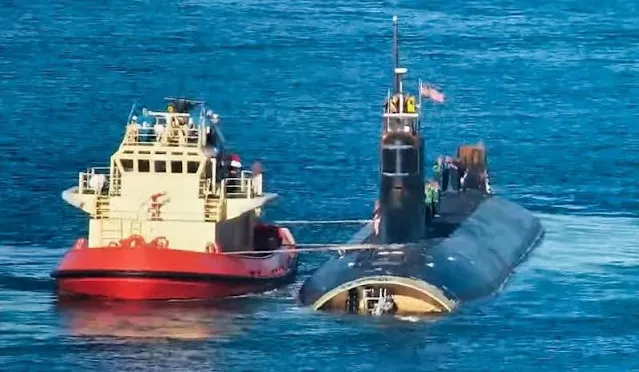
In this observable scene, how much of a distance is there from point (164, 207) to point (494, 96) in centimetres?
5341

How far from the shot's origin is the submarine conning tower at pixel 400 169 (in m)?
72.6

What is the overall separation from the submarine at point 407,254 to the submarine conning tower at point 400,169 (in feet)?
0.10

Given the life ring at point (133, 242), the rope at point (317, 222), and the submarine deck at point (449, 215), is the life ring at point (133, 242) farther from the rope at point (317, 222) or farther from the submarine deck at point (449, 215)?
the rope at point (317, 222)

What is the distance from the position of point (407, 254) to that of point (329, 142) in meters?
34.7

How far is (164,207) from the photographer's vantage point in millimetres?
73125

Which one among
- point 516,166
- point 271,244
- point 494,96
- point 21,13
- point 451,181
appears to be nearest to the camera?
point 271,244

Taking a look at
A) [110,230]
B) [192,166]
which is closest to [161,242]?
[110,230]

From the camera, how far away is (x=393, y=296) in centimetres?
6969

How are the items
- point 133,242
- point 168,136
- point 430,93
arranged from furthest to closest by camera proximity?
1. point 430,93
2. point 168,136
3. point 133,242

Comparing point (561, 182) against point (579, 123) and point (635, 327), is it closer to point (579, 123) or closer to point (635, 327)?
point (579, 123)

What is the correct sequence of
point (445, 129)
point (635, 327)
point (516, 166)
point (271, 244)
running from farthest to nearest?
1. point (445, 129)
2. point (516, 166)
3. point (271, 244)
4. point (635, 327)

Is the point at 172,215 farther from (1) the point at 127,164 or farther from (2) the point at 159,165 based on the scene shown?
(1) the point at 127,164

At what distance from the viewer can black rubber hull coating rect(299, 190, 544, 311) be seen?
70.0 meters

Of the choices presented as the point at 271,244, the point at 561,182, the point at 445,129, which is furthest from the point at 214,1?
the point at 271,244
